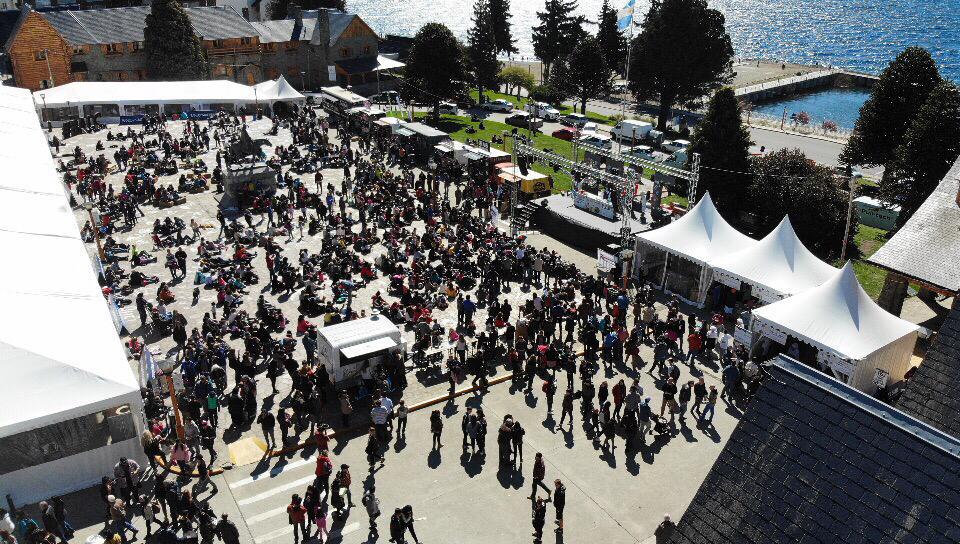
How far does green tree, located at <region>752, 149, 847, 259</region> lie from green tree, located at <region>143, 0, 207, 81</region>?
45760mm

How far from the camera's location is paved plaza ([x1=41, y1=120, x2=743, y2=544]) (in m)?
15.0

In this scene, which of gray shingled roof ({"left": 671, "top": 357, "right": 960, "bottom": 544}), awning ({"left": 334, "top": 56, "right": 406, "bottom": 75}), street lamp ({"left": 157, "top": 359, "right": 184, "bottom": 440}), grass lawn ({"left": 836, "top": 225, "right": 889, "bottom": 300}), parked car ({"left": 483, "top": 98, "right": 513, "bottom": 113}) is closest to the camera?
gray shingled roof ({"left": 671, "top": 357, "right": 960, "bottom": 544})

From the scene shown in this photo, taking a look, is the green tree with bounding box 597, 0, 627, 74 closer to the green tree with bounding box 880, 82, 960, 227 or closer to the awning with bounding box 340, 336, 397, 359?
the green tree with bounding box 880, 82, 960, 227

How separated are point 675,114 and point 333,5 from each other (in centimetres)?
4859

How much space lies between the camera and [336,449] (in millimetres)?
17344

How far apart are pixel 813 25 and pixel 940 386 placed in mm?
170601

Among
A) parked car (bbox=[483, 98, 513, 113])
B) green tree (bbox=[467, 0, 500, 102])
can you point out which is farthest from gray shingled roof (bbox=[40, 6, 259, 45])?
parked car (bbox=[483, 98, 513, 113])

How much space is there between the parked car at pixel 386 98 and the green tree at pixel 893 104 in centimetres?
3389

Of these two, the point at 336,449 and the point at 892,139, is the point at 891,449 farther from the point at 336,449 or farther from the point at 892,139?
the point at 892,139

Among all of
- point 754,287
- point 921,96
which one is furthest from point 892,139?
point 754,287

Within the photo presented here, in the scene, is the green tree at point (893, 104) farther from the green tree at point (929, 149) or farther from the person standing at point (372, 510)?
the person standing at point (372, 510)

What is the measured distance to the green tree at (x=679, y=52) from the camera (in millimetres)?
56562

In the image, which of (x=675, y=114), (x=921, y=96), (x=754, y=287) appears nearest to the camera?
(x=754, y=287)

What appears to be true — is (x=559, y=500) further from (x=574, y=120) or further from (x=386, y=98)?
(x=386, y=98)
